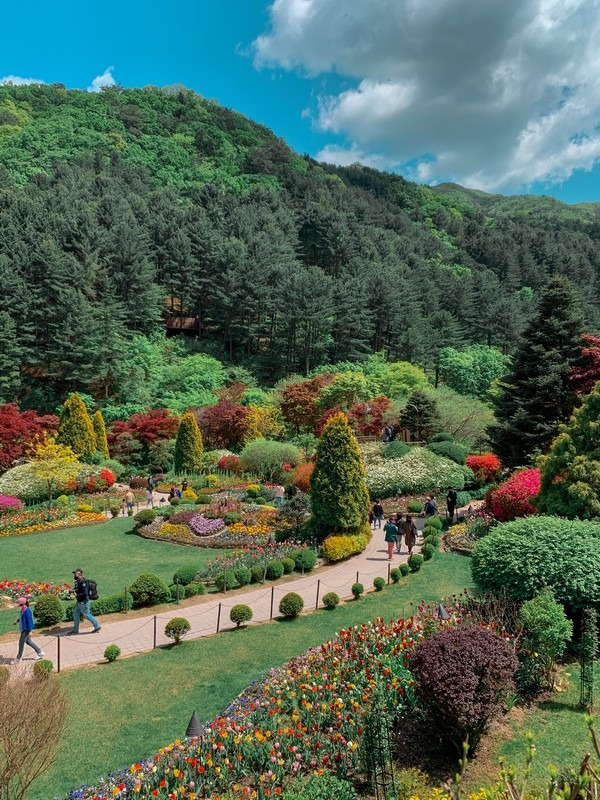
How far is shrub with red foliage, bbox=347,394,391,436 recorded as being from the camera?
32000mm

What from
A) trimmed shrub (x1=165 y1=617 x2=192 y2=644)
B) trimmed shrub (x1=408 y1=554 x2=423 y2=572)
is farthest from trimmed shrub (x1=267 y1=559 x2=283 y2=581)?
trimmed shrub (x1=165 y1=617 x2=192 y2=644)

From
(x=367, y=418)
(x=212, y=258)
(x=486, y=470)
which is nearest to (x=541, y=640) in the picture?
(x=486, y=470)

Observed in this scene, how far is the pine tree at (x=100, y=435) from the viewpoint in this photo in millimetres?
32216

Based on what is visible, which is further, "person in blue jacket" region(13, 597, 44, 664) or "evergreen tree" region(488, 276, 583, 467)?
"evergreen tree" region(488, 276, 583, 467)

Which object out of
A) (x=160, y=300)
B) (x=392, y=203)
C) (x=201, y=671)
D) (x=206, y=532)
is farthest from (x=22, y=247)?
(x=392, y=203)

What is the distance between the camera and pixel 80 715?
8188 mm

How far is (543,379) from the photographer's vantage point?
20453mm

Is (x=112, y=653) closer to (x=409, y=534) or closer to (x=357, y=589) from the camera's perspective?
(x=357, y=589)

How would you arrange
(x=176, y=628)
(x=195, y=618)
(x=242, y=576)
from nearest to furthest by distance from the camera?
1. (x=176, y=628)
2. (x=195, y=618)
3. (x=242, y=576)

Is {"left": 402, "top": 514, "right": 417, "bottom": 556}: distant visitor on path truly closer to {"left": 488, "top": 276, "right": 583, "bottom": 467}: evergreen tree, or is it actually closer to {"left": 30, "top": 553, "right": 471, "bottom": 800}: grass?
{"left": 30, "top": 553, "right": 471, "bottom": 800}: grass

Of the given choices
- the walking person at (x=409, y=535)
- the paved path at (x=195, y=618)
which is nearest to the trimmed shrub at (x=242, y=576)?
the paved path at (x=195, y=618)

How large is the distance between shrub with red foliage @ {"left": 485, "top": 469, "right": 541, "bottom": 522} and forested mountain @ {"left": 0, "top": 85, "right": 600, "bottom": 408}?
106ft

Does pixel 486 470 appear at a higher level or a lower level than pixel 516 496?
lower

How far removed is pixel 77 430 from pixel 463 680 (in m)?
28.7
